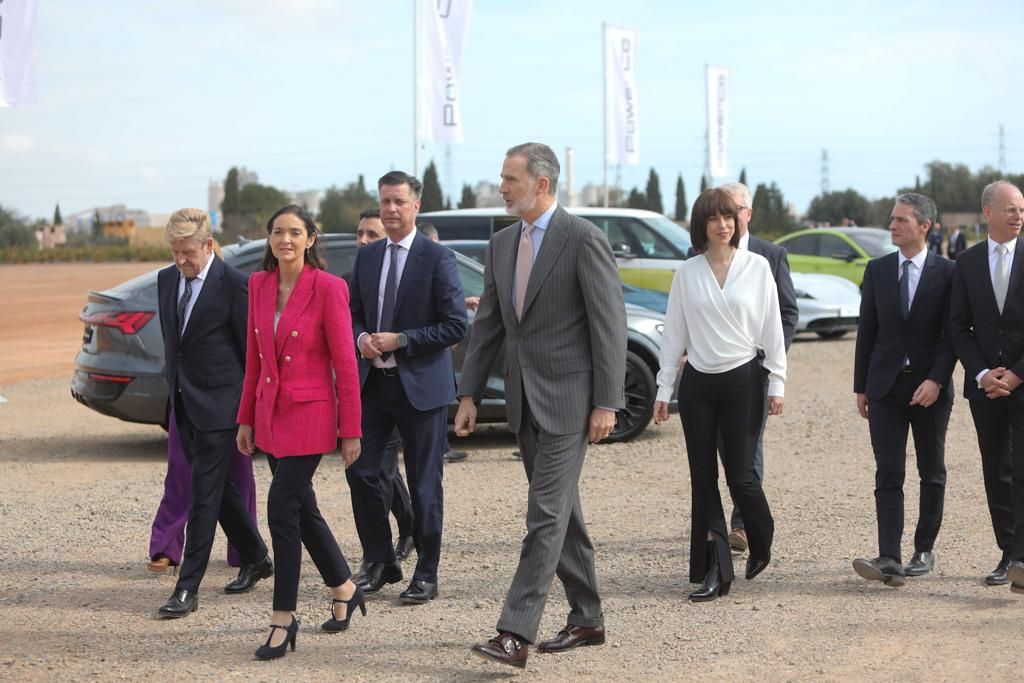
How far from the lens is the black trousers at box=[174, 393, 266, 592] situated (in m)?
6.14

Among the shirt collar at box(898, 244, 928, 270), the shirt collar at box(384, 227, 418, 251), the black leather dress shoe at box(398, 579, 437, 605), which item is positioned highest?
the shirt collar at box(384, 227, 418, 251)

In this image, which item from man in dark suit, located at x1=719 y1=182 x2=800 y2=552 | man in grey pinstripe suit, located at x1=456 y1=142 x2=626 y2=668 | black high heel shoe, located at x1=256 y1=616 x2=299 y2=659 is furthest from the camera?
man in dark suit, located at x1=719 y1=182 x2=800 y2=552

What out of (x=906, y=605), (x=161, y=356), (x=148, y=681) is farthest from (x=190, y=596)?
(x=161, y=356)

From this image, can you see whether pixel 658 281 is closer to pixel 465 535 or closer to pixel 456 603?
pixel 465 535

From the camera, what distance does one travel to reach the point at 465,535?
7688 mm

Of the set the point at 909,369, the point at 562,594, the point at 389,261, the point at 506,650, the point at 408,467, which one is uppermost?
the point at 389,261

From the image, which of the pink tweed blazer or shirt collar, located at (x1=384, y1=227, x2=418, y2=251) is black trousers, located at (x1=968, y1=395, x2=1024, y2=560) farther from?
the pink tweed blazer

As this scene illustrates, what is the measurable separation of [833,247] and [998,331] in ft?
55.7

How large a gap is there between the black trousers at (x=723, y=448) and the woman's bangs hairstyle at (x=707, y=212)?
0.61 m

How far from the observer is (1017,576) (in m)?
6.21

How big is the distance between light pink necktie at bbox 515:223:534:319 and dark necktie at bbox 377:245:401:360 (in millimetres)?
1165

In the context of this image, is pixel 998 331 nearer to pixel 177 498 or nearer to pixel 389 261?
pixel 389 261

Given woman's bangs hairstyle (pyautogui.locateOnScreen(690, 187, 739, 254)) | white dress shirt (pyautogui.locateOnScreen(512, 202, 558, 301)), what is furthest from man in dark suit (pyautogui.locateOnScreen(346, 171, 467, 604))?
woman's bangs hairstyle (pyautogui.locateOnScreen(690, 187, 739, 254))

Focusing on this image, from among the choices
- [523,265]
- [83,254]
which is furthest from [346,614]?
[83,254]
